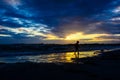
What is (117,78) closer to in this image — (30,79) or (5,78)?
(30,79)

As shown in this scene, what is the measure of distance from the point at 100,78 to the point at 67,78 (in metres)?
2.27

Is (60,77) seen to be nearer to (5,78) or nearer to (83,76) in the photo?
(83,76)

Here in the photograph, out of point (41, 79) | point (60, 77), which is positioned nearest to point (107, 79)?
point (60, 77)

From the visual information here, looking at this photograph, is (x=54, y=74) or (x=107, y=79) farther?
(x=54, y=74)

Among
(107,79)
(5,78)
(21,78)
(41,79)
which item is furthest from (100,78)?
(5,78)

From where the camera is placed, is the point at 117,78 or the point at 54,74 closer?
the point at 117,78

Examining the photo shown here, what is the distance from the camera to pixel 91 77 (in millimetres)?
15422

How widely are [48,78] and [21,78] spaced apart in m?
1.85

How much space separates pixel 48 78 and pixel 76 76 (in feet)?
6.94

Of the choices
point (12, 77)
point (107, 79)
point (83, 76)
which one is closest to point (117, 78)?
point (107, 79)

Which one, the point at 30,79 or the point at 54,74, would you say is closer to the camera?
the point at 30,79

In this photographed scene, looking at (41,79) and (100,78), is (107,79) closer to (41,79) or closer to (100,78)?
(100,78)

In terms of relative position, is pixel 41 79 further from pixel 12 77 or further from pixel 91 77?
pixel 91 77

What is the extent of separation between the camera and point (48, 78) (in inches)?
593
